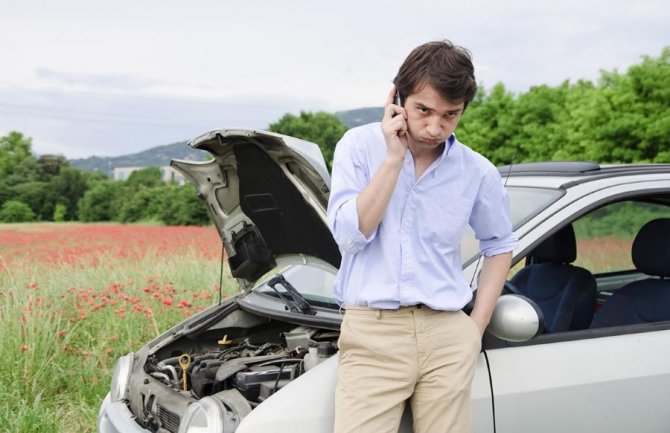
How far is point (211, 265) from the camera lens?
8.85m

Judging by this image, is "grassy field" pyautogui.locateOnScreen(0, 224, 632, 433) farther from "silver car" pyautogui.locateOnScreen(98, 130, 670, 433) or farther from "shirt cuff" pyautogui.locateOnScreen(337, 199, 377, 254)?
"shirt cuff" pyautogui.locateOnScreen(337, 199, 377, 254)

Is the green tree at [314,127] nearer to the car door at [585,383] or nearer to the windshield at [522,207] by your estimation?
the windshield at [522,207]

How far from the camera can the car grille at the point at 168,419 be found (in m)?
2.89

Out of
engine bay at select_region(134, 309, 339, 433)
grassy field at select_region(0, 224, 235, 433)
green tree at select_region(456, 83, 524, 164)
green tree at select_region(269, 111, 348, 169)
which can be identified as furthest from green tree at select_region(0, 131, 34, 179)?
green tree at select_region(269, 111, 348, 169)

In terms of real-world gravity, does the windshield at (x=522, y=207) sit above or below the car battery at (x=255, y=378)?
above

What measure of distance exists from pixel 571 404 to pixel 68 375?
155 inches

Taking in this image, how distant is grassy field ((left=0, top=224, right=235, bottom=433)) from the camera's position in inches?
196

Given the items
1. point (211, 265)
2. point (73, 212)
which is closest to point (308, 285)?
point (211, 265)

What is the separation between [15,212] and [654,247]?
15970mm

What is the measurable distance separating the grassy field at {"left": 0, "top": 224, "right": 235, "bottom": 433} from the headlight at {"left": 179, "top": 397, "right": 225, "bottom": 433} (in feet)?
7.27

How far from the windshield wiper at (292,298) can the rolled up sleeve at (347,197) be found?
3.86ft

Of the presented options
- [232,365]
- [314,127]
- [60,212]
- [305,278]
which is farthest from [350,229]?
[314,127]

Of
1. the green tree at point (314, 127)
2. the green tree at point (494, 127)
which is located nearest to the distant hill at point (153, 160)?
the green tree at point (314, 127)

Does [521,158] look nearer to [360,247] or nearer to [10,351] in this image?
[10,351]
